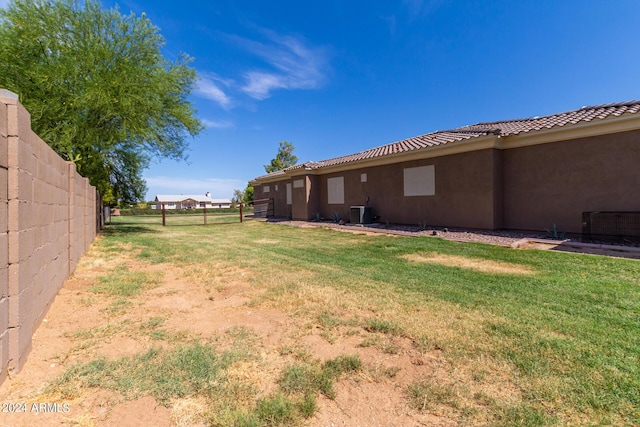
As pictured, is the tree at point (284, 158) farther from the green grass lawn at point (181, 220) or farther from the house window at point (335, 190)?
the house window at point (335, 190)

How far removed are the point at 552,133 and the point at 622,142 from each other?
1.74 m

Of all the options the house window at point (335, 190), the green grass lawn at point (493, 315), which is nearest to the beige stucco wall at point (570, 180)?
the green grass lawn at point (493, 315)

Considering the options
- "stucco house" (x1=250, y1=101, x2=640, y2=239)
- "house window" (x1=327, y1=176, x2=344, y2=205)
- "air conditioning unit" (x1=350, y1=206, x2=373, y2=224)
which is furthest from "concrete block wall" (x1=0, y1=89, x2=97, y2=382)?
"house window" (x1=327, y1=176, x2=344, y2=205)

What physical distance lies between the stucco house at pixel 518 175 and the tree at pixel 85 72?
10.00 metres

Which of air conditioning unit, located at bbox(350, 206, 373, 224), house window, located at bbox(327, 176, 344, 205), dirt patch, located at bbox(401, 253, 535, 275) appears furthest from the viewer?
house window, located at bbox(327, 176, 344, 205)

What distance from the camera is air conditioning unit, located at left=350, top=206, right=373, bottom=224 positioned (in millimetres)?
15648

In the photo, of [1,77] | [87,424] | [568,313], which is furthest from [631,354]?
[1,77]

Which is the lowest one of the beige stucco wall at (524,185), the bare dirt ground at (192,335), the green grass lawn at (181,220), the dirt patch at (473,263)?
the bare dirt ground at (192,335)

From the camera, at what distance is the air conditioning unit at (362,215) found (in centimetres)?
1565

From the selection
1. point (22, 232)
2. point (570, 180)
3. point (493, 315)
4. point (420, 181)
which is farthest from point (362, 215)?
point (22, 232)

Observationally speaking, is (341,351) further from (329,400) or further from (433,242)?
(433,242)

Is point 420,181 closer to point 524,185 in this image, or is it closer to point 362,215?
point 362,215

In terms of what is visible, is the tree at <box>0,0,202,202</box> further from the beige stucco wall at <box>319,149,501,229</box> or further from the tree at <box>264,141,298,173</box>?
the tree at <box>264,141,298,173</box>

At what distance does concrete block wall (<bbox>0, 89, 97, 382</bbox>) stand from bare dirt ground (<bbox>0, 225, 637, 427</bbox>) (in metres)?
0.24
